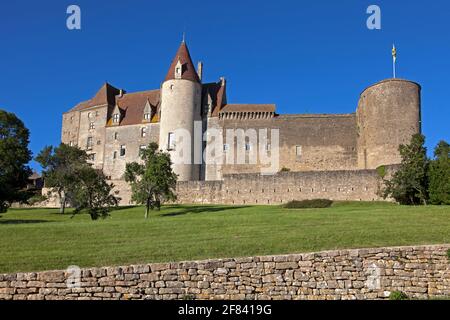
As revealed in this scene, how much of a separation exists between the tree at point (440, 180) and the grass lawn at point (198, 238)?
444 inches

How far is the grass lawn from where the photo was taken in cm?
1441

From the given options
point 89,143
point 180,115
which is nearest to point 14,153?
point 180,115

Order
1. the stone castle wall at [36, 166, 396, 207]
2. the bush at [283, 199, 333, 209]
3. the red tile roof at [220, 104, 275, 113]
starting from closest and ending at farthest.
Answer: the bush at [283, 199, 333, 209] → the stone castle wall at [36, 166, 396, 207] → the red tile roof at [220, 104, 275, 113]

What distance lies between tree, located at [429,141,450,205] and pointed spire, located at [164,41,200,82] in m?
30.0

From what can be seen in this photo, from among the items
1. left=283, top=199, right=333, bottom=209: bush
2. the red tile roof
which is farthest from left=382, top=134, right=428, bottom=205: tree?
the red tile roof

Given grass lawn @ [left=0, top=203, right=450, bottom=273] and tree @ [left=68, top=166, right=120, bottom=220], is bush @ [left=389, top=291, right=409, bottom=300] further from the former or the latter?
tree @ [left=68, top=166, right=120, bottom=220]

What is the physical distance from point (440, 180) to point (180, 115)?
29.9 metres

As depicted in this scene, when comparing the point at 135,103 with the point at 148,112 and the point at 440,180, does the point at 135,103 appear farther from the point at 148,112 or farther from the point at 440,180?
the point at 440,180

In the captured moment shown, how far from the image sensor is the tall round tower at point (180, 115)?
53531 millimetres

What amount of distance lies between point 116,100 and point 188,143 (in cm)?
1612

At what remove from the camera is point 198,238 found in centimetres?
1727

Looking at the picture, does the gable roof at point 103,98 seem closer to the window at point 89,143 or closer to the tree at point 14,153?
the window at point 89,143

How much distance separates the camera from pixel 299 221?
21.8 metres
